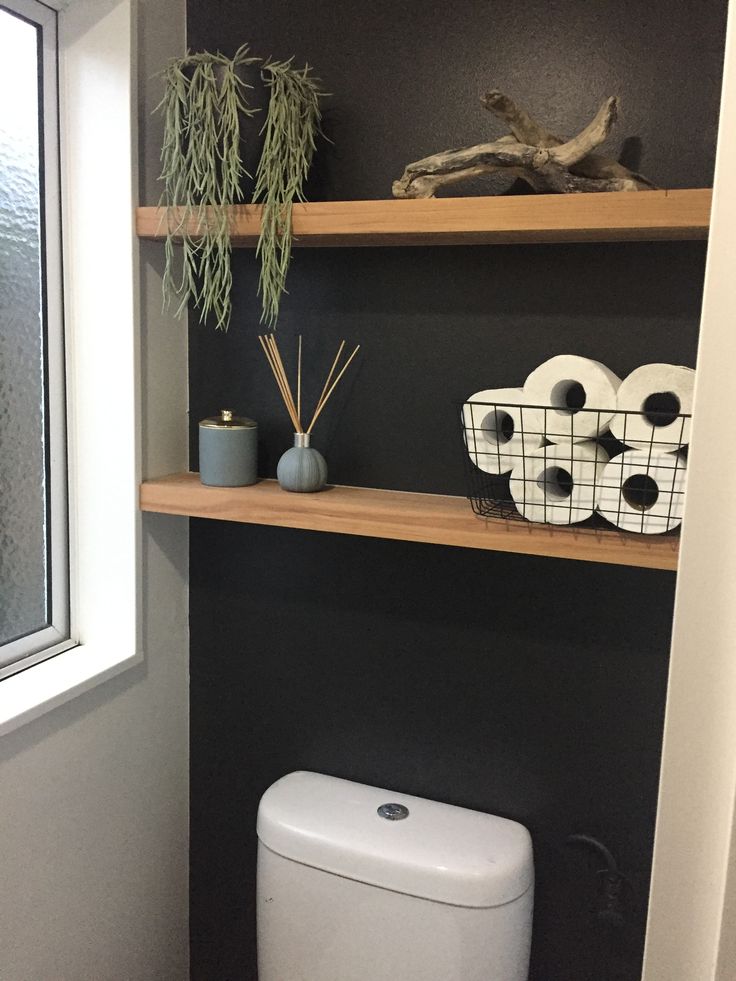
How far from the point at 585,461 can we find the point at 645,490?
81 millimetres

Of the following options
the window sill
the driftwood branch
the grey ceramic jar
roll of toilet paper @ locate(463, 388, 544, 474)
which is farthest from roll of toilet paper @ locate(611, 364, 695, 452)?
the window sill

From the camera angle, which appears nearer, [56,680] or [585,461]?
[585,461]

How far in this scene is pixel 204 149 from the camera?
112cm

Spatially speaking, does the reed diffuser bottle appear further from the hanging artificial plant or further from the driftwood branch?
the driftwood branch

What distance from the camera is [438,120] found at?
1181mm

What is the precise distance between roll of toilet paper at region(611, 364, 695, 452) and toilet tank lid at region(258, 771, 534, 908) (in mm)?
609

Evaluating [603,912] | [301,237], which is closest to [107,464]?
[301,237]

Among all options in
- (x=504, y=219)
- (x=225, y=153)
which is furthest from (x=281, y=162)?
(x=504, y=219)

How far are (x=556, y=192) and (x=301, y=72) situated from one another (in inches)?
17.1

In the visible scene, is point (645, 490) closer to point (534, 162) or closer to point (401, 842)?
point (534, 162)

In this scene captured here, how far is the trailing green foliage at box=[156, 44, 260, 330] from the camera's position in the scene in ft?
3.65

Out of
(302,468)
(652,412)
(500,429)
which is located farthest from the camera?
(302,468)

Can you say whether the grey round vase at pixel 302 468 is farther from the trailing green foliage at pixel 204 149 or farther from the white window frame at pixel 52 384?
the white window frame at pixel 52 384

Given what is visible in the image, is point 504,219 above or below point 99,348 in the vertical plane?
above
